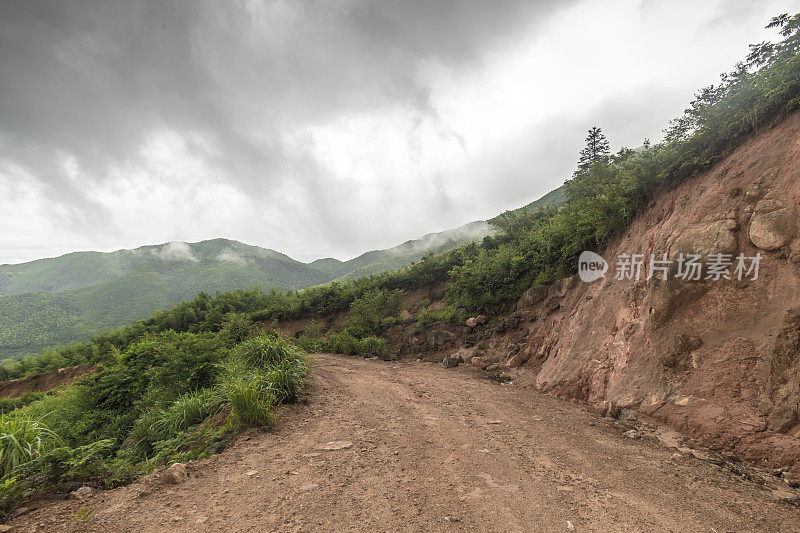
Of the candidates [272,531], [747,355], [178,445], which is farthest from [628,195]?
[178,445]

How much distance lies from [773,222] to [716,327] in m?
1.84

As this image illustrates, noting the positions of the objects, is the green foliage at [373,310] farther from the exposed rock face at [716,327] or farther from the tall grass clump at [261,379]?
the exposed rock face at [716,327]

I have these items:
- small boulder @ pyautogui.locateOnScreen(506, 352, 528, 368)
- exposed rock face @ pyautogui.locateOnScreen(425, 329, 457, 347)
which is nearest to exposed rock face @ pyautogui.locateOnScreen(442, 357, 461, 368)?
exposed rock face @ pyautogui.locateOnScreen(425, 329, 457, 347)

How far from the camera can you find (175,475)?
318cm

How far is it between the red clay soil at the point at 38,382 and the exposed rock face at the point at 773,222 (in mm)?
35825

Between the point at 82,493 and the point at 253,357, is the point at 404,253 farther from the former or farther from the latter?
the point at 82,493

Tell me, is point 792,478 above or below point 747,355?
below

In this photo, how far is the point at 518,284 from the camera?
11547 mm

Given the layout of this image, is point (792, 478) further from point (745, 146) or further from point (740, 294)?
point (745, 146)

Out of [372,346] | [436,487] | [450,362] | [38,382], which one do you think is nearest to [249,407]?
[436,487]

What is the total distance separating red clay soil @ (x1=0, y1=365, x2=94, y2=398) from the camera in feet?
76.2

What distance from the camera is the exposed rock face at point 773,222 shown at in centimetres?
452

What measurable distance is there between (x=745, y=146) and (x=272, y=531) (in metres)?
9.75

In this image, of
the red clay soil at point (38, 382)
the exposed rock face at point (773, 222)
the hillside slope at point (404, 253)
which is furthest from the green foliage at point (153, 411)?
the red clay soil at point (38, 382)
